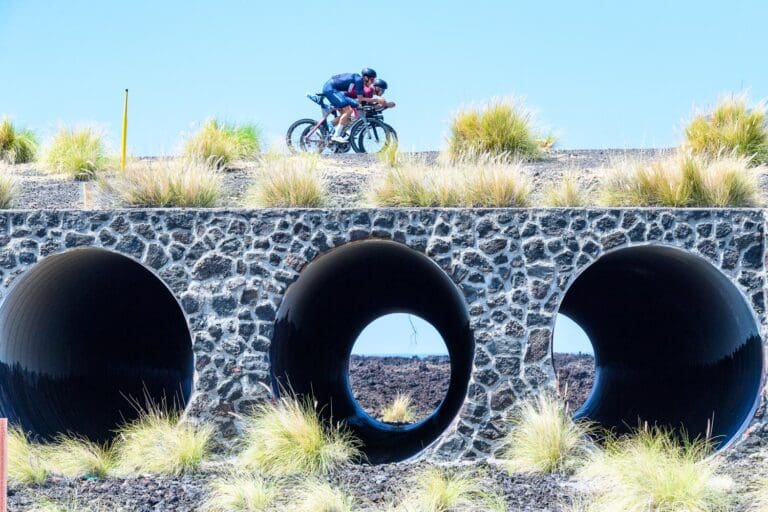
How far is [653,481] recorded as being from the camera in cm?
1166

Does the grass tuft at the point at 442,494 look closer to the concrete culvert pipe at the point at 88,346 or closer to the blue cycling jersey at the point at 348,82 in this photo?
the concrete culvert pipe at the point at 88,346

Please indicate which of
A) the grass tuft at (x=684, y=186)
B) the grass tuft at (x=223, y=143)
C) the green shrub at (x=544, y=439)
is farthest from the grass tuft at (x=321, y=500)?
the grass tuft at (x=223, y=143)

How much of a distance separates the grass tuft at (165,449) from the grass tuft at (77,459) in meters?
0.20

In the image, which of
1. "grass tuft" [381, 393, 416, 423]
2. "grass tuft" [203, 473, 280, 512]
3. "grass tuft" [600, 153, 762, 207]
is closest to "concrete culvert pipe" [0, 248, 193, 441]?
"grass tuft" [203, 473, 280, 512]

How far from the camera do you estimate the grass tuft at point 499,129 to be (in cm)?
2069

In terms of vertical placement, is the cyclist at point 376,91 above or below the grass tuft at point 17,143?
above

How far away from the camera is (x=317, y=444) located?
13695 millimetres

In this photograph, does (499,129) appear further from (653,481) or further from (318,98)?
(653,481)

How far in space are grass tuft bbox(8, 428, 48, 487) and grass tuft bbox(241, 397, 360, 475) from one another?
2.46 m

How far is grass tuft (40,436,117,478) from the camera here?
13812 millimetres

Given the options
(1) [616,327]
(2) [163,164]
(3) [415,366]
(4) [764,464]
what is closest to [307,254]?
(2) [163,164]

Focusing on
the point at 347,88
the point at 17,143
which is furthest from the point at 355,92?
the point at 17,143

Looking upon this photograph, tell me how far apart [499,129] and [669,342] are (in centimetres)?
507

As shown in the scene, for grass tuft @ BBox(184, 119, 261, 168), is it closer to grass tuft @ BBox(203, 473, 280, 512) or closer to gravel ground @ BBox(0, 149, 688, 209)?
gravel ground @ BBox(0, 149, 688, 209)
